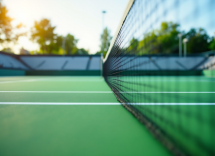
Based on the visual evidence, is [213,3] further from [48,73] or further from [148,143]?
[48,73]

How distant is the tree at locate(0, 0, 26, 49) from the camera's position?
23.0 meters

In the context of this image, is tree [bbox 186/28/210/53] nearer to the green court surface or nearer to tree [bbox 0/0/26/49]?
the green court surface

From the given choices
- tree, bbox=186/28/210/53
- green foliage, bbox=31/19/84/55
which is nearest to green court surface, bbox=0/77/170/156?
tree, bbox=186/28/210/53

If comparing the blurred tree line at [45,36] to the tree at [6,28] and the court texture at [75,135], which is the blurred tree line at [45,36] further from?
the court texture at [75,135]

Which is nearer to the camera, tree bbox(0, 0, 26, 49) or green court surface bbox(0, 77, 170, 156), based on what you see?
green court surface bbox(0, 77, 170, 156)

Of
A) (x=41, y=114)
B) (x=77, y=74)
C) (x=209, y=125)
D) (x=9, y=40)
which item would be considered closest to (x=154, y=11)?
(x=209, y=125)

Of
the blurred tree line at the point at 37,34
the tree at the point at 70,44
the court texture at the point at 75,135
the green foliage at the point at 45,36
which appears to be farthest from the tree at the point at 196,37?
the tree at the point at 70,44

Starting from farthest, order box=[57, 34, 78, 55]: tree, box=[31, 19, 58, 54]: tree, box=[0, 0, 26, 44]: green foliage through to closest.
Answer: box=[57, 34, 78, 55]: tree < box=[31, 19, 58, 54]: tree < box=[0, 0, 26, 44]: green foliage

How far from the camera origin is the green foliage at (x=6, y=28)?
22.9 meters

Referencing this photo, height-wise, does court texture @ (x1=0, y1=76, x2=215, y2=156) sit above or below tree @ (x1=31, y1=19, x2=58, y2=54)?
below

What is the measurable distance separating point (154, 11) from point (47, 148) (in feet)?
4.11

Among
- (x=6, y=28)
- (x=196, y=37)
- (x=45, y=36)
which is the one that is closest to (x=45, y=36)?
(x=45, y=36)

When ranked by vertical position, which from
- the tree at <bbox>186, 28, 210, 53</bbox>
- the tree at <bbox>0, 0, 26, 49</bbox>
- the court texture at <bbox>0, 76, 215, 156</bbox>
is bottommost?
the court texture at <bbox>0, 76, 215, 156</bbox>

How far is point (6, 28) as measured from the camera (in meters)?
24.2
